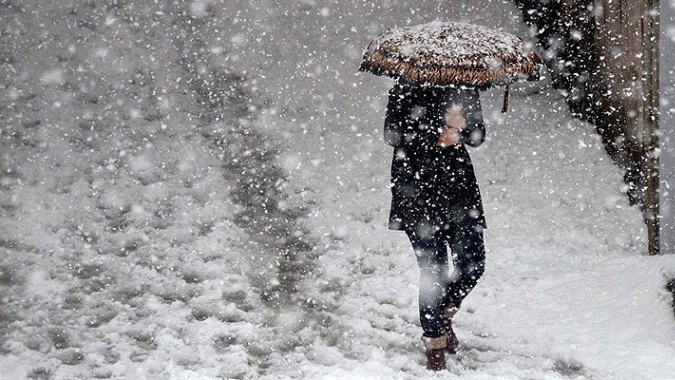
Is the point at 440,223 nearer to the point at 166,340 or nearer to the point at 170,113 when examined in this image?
the point at 166,340

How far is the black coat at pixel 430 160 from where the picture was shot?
183 inches

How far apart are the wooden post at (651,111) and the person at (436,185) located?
227cm

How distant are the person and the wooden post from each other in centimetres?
227

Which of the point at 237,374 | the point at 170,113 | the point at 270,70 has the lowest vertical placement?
the point at 237,374

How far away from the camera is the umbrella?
14.6 feet

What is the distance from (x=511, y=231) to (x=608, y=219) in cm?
88

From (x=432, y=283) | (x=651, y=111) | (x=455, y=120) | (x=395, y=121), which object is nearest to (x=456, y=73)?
(x=455, y=120)

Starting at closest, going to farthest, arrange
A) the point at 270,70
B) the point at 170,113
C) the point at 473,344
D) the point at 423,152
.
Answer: the point at 423,152, the point at 473,344, the point at 170,113, the point at 270,70

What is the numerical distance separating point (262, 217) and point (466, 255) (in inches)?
126

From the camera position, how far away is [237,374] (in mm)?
5031

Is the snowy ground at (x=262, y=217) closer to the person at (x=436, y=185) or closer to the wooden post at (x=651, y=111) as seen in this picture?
the wooden post at (x=651, y=111)

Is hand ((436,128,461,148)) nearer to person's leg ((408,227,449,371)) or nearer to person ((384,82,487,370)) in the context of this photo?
person ((384,82,487,370))

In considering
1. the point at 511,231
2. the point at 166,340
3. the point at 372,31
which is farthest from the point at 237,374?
the point at 372,31

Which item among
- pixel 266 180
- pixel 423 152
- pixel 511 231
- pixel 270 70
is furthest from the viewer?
pixel 270 70
